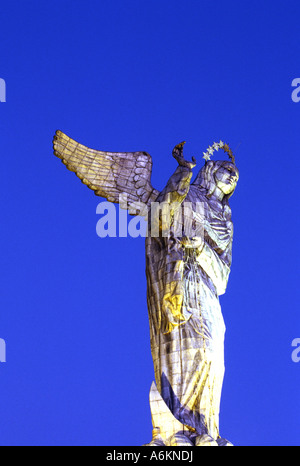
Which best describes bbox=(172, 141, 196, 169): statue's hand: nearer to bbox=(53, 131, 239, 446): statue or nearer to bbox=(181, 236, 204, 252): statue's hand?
bbox=(53, 131, 239, 446): statue

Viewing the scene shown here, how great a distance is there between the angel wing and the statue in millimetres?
20

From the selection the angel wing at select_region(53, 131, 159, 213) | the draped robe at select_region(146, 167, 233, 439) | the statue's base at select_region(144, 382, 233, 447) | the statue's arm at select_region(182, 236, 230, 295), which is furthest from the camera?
the angel wing at select_region(53, 131, 159, 213)

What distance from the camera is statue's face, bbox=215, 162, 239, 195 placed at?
22.9m

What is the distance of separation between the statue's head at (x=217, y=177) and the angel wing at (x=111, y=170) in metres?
1.22

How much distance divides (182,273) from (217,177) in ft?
10.3

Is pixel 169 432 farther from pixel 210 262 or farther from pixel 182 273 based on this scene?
pixel 210 262

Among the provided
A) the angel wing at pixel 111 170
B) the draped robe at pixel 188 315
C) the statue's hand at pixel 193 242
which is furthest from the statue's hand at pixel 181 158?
the statue's hand at pixel 193 242

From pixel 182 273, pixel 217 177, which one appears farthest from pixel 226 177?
pixel 182 273

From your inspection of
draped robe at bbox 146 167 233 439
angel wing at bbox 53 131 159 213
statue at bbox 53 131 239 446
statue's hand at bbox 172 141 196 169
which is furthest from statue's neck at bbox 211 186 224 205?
statue's hand at bbox 172 141 196 169

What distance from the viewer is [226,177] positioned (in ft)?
75.3

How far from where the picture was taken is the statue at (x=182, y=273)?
761 inches

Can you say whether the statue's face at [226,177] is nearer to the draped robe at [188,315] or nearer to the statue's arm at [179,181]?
the draped robe at [188,315]
